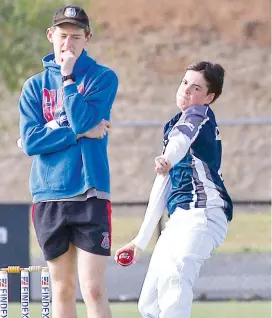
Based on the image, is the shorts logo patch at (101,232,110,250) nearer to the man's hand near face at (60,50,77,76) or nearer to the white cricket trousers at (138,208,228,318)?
the white cricket trousers at (138,208,228,318)

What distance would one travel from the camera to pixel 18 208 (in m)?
8.70

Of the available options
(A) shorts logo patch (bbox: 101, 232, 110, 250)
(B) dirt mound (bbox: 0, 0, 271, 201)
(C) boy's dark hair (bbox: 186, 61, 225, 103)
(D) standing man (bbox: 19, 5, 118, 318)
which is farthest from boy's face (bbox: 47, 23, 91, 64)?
(B) dirt mound (bbox: 0, 0, 271, 201)

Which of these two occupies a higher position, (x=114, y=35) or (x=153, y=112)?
(x=114, y=35)

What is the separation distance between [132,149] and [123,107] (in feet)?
2.57

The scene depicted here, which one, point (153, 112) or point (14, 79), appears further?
point (153, 112)

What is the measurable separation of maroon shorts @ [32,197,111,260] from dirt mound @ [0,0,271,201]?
46.9 ft

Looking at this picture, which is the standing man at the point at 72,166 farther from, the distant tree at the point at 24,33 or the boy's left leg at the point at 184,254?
the distant tree at the point at 24,33

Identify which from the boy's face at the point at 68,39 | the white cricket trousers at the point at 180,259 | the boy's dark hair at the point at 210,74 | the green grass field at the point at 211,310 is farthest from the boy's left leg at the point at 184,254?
the green grass field at the point at 211,310

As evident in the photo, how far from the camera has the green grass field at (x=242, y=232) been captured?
12281mm

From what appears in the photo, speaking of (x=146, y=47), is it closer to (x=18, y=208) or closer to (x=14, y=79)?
(x=14, y=79)

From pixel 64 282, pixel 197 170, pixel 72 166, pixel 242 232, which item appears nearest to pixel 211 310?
pixel 64 282

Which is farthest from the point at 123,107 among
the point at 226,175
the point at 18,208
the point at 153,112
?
the point at 18,208

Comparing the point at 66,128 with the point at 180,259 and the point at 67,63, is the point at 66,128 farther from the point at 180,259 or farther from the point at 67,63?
the point at 180,259

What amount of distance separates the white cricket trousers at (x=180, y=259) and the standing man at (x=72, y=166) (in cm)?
32
